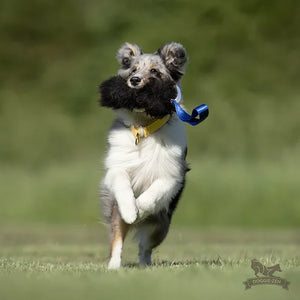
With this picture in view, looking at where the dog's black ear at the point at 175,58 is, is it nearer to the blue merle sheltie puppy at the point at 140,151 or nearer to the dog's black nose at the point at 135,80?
the blue merle sheltie puppy at the point at 140,151

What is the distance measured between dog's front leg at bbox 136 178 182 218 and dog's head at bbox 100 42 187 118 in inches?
25.5

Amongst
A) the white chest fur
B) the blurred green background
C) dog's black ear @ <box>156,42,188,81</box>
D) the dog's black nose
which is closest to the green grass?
the blurred green background

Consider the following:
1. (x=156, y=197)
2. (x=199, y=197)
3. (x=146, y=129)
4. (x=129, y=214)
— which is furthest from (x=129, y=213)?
(x=199, y=197)

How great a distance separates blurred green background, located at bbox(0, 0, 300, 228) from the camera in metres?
22.7

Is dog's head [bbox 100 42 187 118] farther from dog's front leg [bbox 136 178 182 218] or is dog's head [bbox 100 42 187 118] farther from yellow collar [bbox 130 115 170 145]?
dog's front leg [bbox 136 178 182 218]

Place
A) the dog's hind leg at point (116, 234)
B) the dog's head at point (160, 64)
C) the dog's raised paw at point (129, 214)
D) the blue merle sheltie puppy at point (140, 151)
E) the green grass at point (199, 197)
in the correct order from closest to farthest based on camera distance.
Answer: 1. the dog's raised paw at point (129, 214)
2. the blue merle sheltie puppy at point (140, 151)
3. the dog's hind leg at point (116, 234)
4. the dog's head at point (160, 64)
5. the green grass at point (199, 197)

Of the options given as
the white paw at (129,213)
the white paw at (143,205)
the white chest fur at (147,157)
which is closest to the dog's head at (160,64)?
the white chest fur at (147,157)

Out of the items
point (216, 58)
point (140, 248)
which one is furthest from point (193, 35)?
point (140, 248)

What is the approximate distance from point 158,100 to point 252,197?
13.8 meters

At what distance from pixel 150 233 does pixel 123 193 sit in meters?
0.98

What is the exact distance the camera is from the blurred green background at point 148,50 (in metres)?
22.7

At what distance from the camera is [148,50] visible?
22984 millimetres

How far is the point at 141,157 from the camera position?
7.85 m

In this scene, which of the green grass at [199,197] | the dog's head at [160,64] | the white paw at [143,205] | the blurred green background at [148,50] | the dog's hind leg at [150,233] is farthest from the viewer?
the blurred green background at [148,50]
